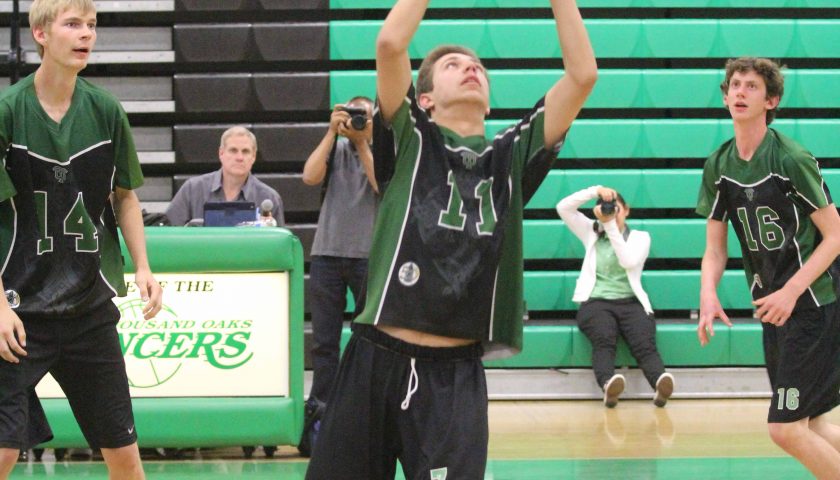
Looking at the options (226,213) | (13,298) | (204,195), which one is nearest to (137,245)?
(13,298)

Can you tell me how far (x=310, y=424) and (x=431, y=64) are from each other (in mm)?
3159

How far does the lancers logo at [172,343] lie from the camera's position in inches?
215

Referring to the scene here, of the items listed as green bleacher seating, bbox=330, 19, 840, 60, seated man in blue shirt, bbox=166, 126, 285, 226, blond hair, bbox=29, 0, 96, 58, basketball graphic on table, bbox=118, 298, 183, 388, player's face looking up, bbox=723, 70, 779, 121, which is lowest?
basketball graphic on table, bbox=118, 298, 183, 388

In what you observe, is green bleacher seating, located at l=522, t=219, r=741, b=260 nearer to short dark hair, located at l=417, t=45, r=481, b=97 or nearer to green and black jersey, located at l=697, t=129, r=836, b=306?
green and black jersey, located at l=697, t=129, r=836, b=306

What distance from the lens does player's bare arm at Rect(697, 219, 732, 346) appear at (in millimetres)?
4062

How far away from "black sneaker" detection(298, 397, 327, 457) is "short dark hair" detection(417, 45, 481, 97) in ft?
9.77

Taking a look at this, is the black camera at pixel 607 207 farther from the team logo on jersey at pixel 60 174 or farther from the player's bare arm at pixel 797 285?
the team logo on jersey at pixel 60 174

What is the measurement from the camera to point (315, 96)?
8641 millimetres

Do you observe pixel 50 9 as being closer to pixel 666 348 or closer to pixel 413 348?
pixel 413 348

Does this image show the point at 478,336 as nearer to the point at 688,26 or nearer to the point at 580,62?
the point at 580,62

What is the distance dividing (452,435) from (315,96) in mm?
6317

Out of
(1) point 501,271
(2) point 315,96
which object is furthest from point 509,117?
(1) point 501,271

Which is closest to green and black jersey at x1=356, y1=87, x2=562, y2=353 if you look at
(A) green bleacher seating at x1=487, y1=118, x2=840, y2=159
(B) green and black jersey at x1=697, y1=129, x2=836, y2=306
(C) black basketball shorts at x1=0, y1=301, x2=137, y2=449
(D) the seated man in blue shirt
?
(C) black basketball shorts at x1=0, y1=301, x2=137, y2=449

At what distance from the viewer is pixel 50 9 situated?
10.4 feet
